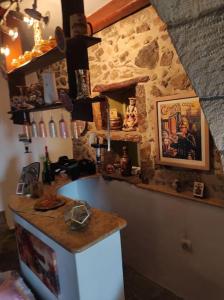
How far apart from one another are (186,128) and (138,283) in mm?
1565

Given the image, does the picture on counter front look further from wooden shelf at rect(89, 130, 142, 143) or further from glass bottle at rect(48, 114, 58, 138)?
Answer: wooden shelf at rect(89, 130, 142, 143)

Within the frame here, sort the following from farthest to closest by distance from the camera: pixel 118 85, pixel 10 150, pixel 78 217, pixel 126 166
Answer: pixel 10 150 → pixel 126 166 → pixel 118 85 → pixel 78 217

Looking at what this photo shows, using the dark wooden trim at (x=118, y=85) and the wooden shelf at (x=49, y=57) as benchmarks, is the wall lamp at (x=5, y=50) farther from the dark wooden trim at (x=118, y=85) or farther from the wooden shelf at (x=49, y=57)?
the dark wooden trim at (x=118, y=85)

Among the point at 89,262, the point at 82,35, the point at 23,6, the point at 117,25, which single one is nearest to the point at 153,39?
the point at 117,25

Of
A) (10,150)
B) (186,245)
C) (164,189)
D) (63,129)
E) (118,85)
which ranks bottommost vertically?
(186,245)

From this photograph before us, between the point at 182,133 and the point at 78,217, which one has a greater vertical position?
the point at 182,133

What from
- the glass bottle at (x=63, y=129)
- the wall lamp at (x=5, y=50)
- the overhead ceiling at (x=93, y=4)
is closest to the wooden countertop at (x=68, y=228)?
the glass bottle at (x=63, y=129)

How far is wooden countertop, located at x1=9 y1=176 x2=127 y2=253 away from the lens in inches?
50.0

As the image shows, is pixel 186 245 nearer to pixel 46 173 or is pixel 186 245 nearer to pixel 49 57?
pixel 46 173

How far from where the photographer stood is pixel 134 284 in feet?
7.73

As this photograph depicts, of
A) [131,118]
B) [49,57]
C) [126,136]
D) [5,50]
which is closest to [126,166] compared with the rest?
[126,136]

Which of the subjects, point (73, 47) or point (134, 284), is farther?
point (134, 284)

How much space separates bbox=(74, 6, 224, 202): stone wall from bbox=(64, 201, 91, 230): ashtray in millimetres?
980

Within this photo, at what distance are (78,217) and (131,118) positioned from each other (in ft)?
4.37
